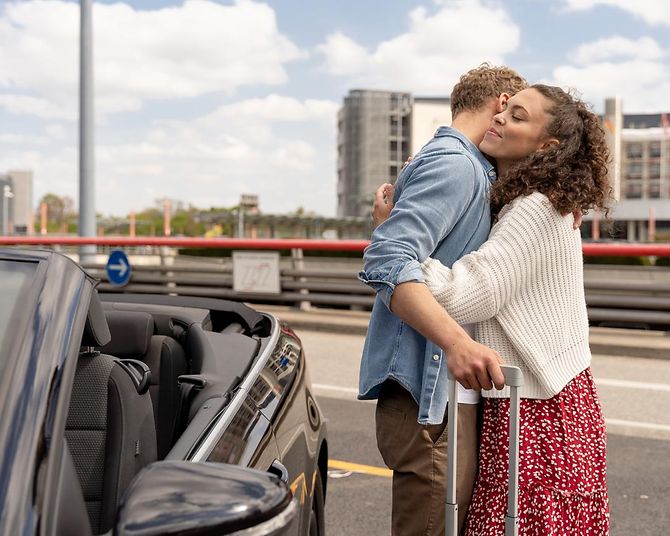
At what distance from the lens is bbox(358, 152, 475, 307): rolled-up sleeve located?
2.22m

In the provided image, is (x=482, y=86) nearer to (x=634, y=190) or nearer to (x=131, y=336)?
(x=131, y=336)

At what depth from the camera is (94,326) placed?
1991mm

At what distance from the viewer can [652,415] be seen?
6.84 meters

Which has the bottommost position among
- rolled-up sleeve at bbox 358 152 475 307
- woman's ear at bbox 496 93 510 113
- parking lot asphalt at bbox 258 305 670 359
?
parking lot asphalt at bbox 258 305 670 359

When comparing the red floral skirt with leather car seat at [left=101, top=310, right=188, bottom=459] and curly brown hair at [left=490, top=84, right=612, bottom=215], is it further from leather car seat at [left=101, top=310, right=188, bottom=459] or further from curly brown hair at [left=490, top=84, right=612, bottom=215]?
leather car seat at [left=101, top=310, right=188, bottom=459]

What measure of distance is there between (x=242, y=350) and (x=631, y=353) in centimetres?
724

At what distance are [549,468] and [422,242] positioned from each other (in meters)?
0.62

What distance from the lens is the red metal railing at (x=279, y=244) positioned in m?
8.99

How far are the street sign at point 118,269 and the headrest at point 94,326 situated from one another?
39.0 ft

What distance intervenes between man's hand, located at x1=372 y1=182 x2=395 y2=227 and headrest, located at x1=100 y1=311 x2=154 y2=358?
80 centimetres

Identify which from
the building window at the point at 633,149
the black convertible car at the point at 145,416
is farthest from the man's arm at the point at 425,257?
the building window at the point at 633,149

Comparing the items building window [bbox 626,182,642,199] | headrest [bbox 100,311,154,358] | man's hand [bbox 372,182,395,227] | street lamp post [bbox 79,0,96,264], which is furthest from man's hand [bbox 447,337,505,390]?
building window [bbox 626,182,642,199]

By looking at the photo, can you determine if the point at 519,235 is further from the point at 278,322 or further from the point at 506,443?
the point at 278,322

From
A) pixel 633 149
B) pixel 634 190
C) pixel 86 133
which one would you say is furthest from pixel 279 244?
pixel 634 190
